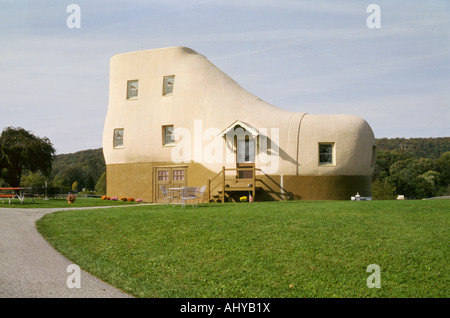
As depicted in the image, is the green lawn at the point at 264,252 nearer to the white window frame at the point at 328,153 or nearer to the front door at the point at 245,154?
the white window frame at the point at 328,153

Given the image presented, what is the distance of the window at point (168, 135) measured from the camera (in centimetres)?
2523

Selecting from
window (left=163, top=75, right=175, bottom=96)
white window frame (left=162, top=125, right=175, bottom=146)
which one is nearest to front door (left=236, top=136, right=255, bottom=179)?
white window frame (left=162, top=125, right=175, bottom=146)

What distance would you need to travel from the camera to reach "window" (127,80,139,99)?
87.7 feet

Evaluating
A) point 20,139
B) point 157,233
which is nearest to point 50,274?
point 157,233

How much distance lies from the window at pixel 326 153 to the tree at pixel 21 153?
75.4ft

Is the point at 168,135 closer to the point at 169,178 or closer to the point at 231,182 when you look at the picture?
the point at 169,178

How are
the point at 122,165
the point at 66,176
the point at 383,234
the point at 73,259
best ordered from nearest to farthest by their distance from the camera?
the point at 73,259
the point at 383,234
the point at 122,165
the point at 66,176

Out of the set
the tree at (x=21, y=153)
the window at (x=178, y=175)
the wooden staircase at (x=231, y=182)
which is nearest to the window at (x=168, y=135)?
the window at (x=178, y=175)

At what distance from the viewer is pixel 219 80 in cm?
2488

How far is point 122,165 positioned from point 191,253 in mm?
18863

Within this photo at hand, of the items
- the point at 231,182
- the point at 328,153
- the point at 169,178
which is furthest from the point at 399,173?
the point at 169,178

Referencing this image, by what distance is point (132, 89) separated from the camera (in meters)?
26.9

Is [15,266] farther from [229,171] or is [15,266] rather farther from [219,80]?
[219,80]

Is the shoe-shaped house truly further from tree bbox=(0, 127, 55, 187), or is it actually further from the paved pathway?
the paved pathway
